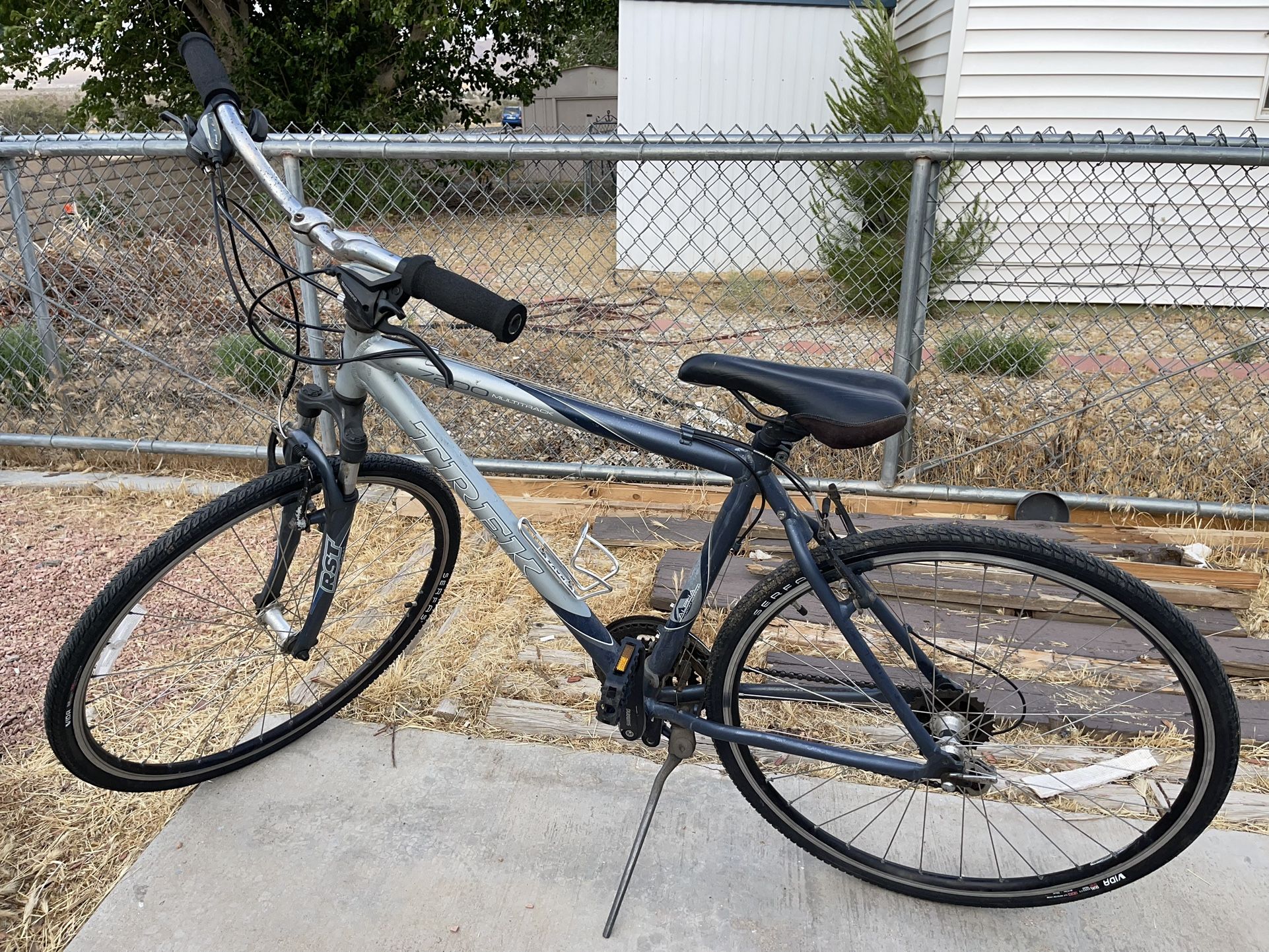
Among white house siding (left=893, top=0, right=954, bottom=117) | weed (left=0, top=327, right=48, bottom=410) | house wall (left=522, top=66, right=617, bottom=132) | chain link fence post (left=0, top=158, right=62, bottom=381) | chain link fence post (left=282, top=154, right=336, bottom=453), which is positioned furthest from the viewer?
house wall (left=522, top=66, right=617, bottom=132)

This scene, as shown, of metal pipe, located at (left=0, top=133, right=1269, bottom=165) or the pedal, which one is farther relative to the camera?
metal pipe, located at (left=0, top=133, right=1269, bottom=165)

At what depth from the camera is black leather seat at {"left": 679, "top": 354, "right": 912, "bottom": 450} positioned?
5.35 feet

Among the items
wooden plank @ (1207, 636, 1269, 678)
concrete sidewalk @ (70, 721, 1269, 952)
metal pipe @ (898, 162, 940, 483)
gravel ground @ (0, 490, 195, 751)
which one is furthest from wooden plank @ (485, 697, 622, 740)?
wooden plank @ (1207, 636, 1269, 678)

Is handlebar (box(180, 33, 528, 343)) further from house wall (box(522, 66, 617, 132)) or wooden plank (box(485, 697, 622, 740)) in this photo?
house wall (box(522, 66, 617, 132))

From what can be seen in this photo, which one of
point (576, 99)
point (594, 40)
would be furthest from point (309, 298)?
point (594, 40)

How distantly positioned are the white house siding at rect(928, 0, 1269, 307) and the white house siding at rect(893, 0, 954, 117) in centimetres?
22

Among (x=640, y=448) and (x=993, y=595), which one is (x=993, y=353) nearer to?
(x=993, y=595)

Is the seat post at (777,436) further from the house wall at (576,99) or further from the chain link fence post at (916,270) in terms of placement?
the house wall at (576,99)

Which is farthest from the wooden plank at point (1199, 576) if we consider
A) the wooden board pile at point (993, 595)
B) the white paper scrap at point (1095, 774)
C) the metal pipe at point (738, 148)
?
the metal pipe at point (738, 148)

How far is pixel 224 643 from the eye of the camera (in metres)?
2.70

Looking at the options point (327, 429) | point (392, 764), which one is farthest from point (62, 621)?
point (392, 764)

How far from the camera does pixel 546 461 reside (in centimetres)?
390

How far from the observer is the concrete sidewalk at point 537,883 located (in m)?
1.86

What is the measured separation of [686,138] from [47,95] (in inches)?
1342
